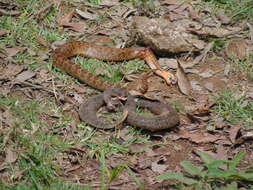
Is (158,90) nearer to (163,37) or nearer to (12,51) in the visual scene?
(163,37)

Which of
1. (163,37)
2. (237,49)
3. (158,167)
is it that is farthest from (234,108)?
(163,37)

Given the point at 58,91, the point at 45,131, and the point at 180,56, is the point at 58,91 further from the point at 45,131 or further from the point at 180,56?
the point at 180,56

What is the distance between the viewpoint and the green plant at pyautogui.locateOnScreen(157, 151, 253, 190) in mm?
5508

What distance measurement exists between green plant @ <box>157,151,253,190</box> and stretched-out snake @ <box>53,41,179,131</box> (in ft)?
3.24

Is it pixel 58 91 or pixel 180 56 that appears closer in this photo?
pixel 58 91

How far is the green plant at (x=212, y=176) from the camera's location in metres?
5.51

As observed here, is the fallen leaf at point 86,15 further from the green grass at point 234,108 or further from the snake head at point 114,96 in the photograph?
the green grass at point 234,108

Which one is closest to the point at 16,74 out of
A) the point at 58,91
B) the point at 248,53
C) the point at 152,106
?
the point at 58,91

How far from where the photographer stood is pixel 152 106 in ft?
23.2

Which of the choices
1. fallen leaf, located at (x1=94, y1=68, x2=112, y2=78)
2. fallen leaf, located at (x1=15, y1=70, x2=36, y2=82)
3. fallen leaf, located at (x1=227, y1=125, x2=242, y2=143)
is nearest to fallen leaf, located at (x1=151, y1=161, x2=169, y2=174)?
fallen leaf, located at (x1=227, y1=125, x2=242, y2=143)

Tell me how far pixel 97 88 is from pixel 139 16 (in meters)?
1.81

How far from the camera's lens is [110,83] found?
24.3ft

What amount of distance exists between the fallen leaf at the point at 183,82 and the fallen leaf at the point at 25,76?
2048mm

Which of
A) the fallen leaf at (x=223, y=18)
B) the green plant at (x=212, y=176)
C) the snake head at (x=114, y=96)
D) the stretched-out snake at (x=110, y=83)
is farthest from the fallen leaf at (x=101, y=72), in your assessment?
the green plant at (x=212, y=176)
